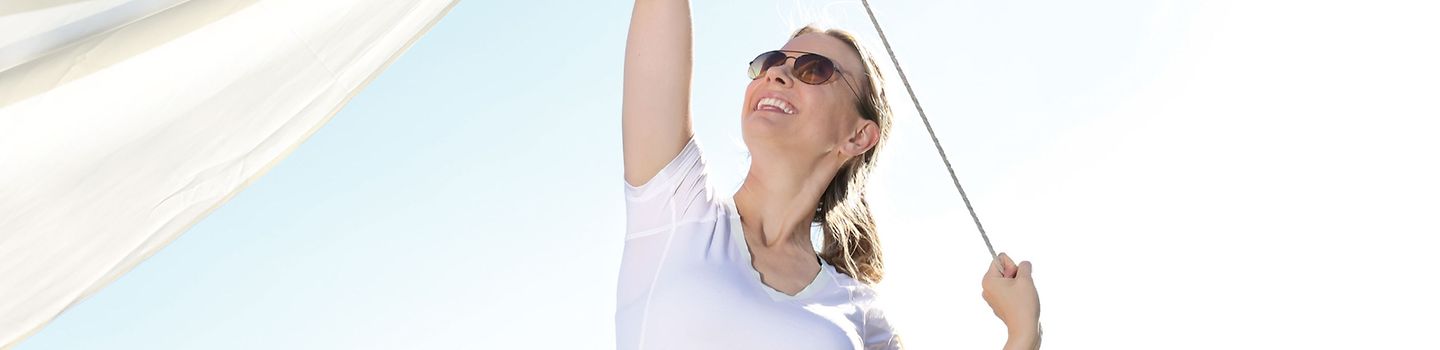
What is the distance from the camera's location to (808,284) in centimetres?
292

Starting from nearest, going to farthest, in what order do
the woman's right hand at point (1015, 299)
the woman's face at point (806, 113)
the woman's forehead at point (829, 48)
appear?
the woman's right hand at point (1015, 299) → the woman's face at point (806, 113) → the woman's forehead at point (829, 48)

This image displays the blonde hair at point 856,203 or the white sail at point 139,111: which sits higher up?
the white sail at point 139,111

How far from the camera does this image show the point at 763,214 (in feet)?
9.81

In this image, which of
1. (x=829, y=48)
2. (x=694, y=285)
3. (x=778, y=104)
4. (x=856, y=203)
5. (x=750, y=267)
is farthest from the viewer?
(x=856, y=203)

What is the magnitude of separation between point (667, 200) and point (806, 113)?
1.77 ft

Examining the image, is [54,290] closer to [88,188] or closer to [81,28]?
[88,188]

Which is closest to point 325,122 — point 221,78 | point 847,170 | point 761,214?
point 221,78

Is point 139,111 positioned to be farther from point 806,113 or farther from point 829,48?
point 829,48

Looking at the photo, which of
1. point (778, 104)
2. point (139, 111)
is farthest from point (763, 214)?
point (139, 111)

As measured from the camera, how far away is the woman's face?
2977 millimetres

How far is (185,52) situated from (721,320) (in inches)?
49.0

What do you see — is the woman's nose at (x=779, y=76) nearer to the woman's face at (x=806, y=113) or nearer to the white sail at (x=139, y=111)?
the woman's face at (x=806, y=113)

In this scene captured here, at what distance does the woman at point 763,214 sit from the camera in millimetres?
2586

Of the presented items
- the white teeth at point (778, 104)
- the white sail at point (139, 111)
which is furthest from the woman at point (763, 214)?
the white sail at point (139, 111)
